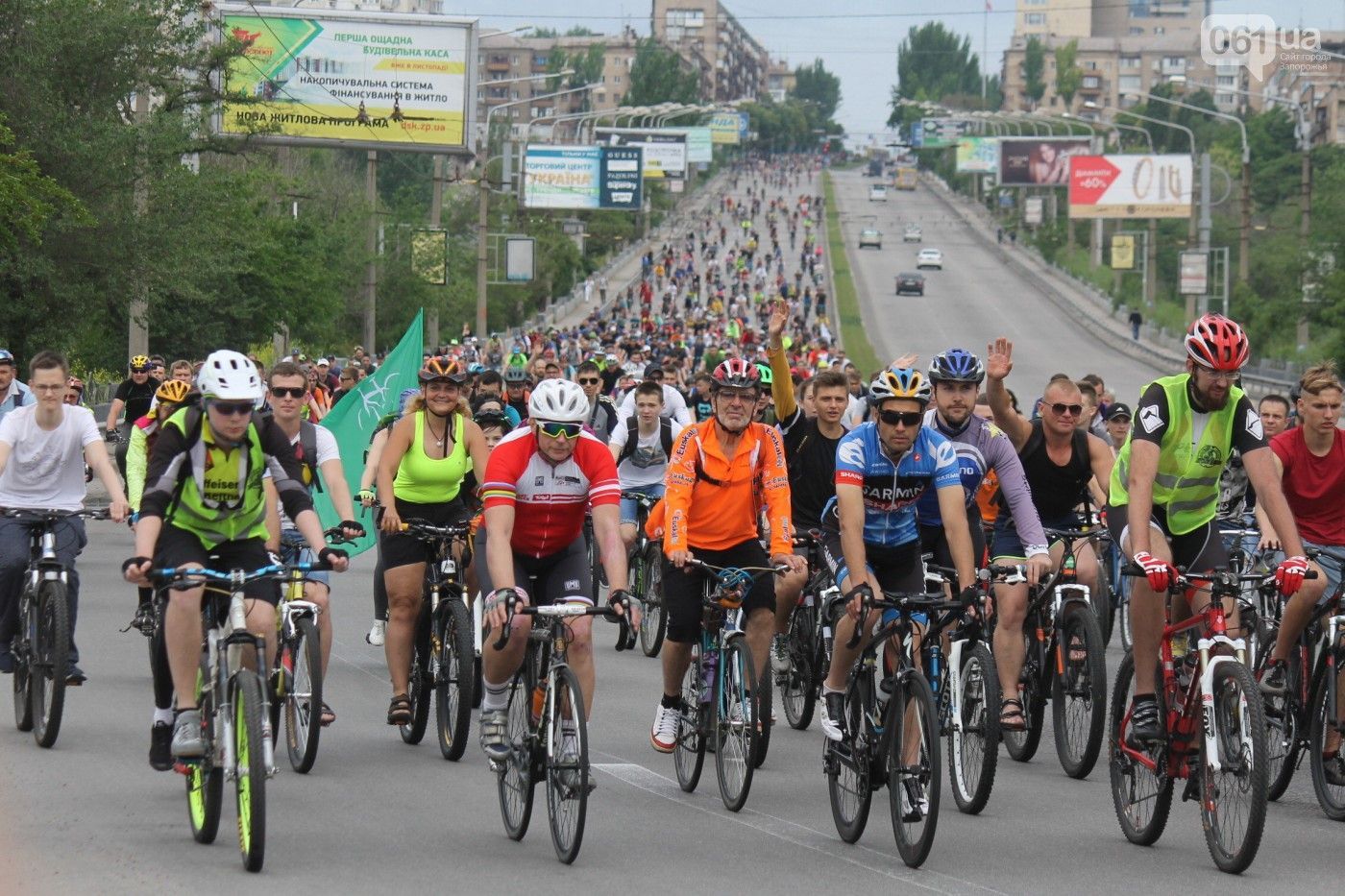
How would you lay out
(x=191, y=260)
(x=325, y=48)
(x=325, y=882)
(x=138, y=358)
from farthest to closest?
Result: (x=325, y=48) → (x=191, y=260) → (x=138, y=358) → (x=325, y=882)

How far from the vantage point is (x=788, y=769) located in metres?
10.8

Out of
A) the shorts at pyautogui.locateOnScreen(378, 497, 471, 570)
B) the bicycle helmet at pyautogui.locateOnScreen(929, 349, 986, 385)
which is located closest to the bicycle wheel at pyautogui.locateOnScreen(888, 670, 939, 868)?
the bicycle helmet at pyautogui.locateOnScreen(929, 349, 986, 385)

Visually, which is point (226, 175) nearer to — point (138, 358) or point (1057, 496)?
point (138, 358)

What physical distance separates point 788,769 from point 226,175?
1146 inches

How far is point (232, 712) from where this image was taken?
8.09 m

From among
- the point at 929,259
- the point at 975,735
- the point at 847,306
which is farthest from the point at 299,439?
the point at 929,259

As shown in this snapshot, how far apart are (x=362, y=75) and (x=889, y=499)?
48649 mm

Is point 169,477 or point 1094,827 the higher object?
point 169,477

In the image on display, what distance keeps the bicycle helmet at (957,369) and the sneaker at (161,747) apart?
379 cm

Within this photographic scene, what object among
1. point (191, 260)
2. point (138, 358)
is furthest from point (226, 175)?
point (138, 358)

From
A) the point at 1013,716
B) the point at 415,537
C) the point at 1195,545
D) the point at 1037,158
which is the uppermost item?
the point at 1037,158

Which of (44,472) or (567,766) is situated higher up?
(44,472)

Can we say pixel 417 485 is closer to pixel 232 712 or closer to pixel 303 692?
pixel 303 692

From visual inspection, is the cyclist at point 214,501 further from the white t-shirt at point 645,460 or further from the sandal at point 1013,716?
the white t-shirt at point 645,460
